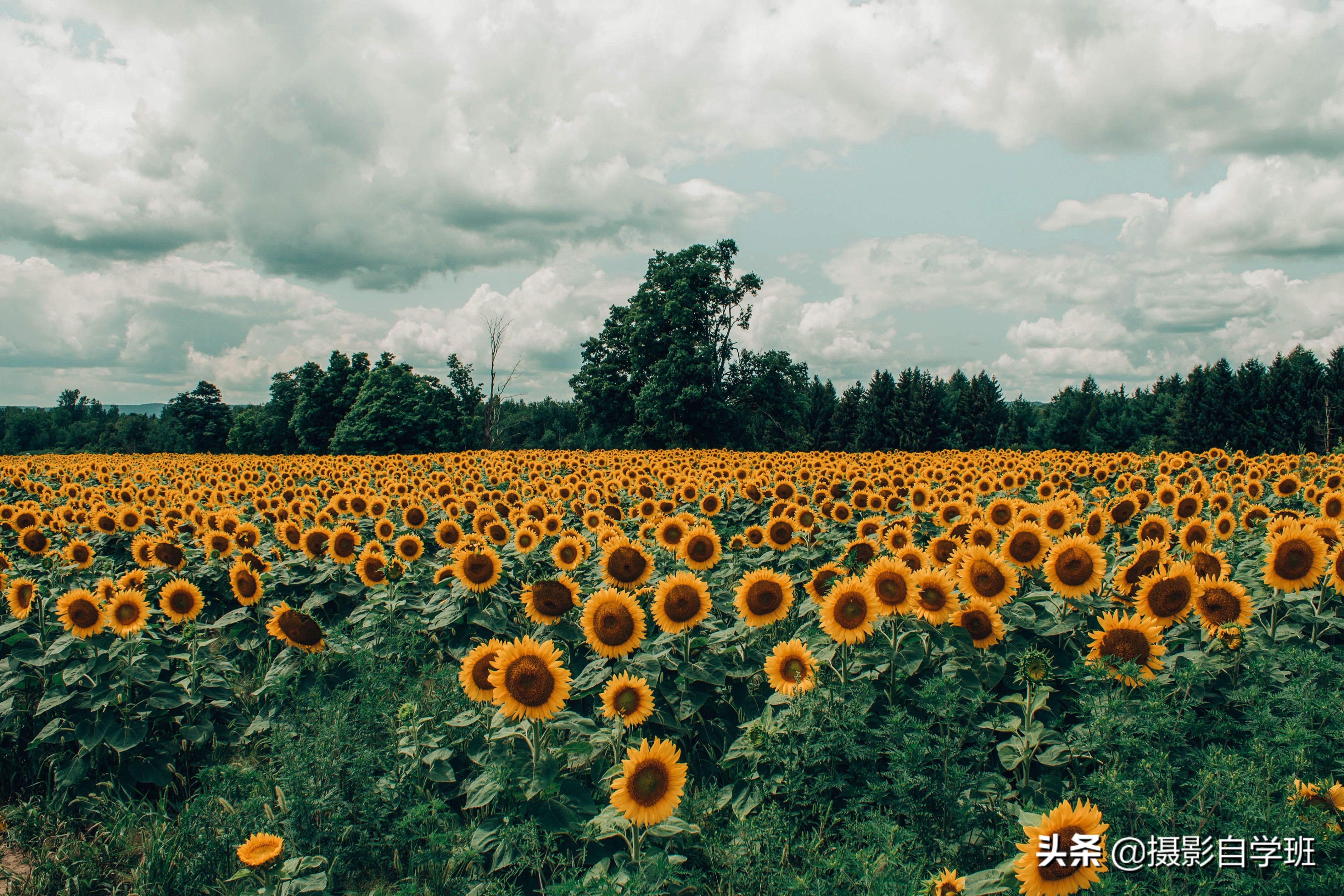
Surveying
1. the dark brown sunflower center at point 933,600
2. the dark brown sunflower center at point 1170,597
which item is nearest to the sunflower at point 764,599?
the dark brown sunflower center at point 933,600

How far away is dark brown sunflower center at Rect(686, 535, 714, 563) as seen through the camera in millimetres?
6641

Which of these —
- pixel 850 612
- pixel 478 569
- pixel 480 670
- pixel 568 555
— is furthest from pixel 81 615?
pixel 850 612

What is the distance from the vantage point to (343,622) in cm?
643

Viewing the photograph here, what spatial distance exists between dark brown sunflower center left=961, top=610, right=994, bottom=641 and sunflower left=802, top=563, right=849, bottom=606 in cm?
107

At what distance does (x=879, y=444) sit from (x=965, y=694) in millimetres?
95649

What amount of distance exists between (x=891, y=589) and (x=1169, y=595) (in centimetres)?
181

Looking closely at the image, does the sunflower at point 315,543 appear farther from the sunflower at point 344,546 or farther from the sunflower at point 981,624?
the sunflower at point 981,624

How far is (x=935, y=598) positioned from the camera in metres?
4.56

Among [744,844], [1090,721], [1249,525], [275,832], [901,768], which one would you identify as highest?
[1249,525]

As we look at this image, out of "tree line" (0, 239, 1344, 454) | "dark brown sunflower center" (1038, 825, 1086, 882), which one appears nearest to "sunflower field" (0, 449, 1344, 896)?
"dark brown sunflower center" (1038, 825, 1086, 882)

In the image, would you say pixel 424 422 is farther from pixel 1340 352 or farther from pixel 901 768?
pixel 1340 352

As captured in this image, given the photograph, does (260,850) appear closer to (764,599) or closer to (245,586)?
(764,599)

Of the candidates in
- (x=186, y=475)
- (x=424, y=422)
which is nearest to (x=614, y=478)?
(x=186, y=475)

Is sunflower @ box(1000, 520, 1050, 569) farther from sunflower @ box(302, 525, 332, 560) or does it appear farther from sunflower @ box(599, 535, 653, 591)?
sunflower @ box(302, 525, 332, 560)
